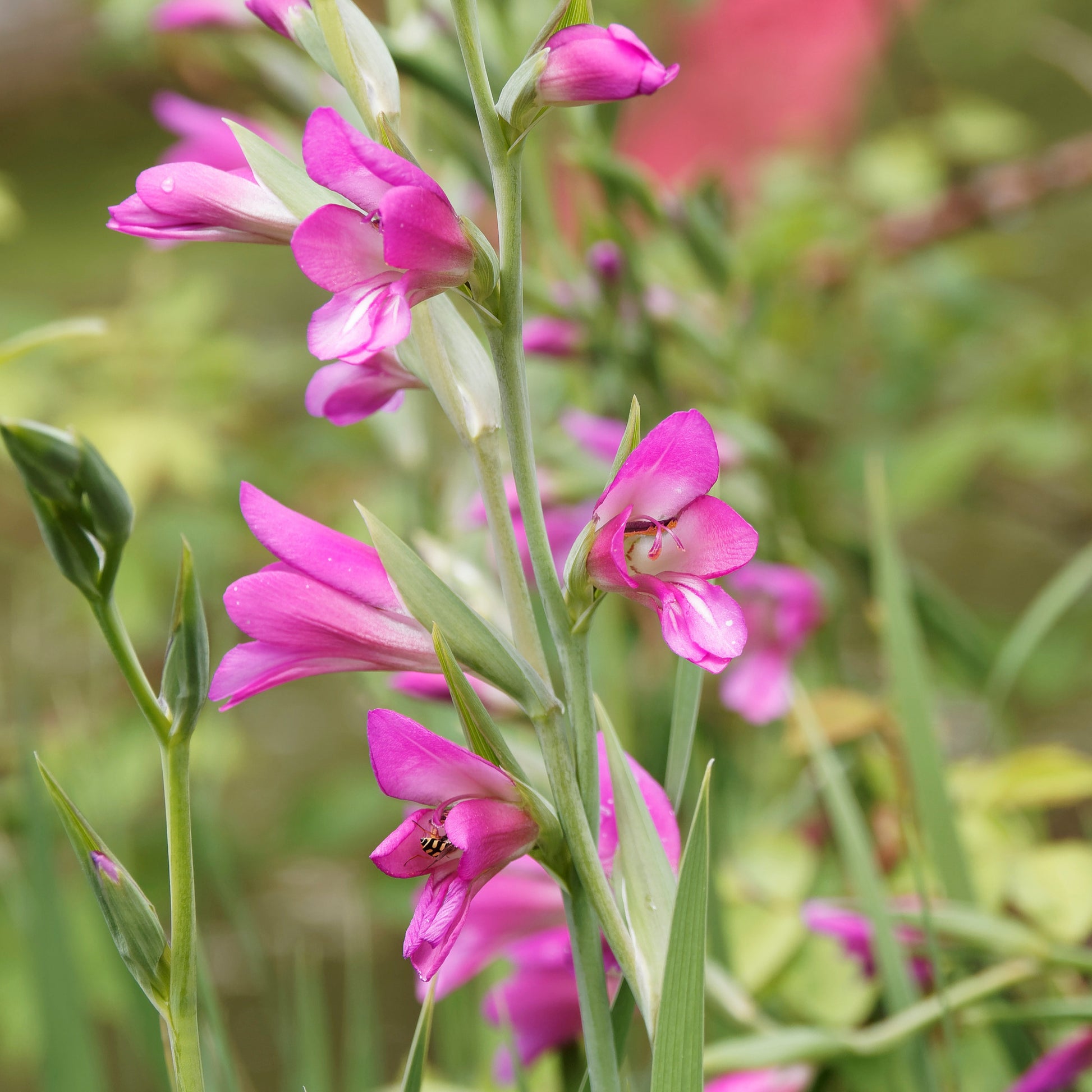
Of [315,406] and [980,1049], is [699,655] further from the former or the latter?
[980,1049]

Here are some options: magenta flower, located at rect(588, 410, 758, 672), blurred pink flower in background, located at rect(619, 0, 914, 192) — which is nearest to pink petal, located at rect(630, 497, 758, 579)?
magenta flower, located at rect(588, 410, 758, 672)

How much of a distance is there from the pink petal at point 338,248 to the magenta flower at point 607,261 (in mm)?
473

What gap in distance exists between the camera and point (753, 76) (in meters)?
1.52

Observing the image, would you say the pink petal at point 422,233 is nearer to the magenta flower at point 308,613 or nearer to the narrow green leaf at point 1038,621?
the magenta flower at point 308,613

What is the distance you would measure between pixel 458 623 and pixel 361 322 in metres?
0.08

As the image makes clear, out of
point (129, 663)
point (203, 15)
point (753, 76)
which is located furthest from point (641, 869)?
point (753, 76)

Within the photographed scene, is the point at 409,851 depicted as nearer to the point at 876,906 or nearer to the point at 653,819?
the point at 653,819

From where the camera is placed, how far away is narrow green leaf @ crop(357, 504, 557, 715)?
0.85ft

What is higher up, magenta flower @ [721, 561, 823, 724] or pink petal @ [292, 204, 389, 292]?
pink petal @ [292, 204, 389, 292]

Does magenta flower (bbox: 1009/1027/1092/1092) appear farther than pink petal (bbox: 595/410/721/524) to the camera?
Yes

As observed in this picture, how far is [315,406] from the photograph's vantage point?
32 cm

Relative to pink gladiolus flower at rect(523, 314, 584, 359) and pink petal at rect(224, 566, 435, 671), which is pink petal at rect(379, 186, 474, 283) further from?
pink gladiolus flower at rect(523, 314, 584, 359)

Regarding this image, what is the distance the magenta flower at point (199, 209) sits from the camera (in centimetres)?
26

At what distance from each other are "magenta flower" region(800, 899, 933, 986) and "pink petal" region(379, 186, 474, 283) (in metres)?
0.37
